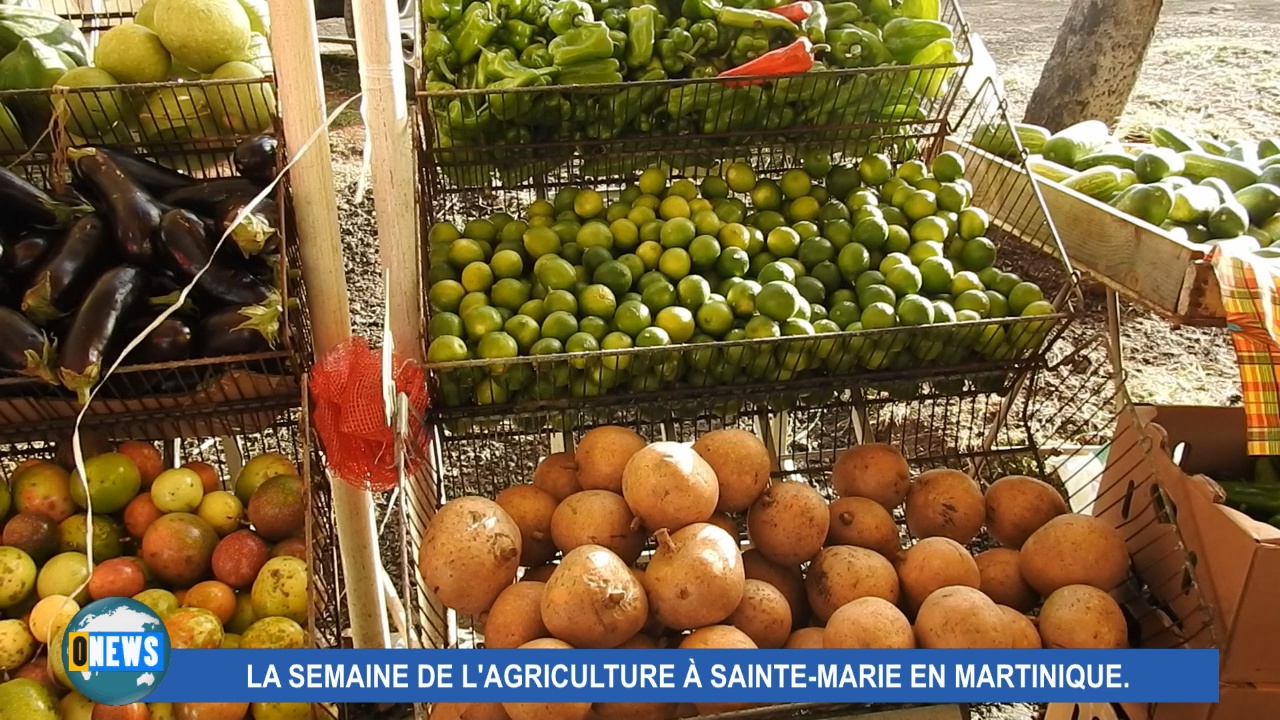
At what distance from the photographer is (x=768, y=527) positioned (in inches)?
64.2

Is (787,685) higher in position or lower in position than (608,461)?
lower

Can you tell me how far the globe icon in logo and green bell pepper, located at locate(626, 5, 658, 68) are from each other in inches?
59.7

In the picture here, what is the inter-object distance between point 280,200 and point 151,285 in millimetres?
285

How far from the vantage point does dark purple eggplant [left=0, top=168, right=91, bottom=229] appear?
5.13 ft

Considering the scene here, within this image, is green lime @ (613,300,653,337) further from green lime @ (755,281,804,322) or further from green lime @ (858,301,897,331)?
green lime @ (858,301,897,331)

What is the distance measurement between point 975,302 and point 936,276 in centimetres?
12

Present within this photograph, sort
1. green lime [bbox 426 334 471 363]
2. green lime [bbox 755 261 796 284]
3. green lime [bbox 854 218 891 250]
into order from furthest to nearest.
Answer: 1. green lime [bbox 854 218 891 250]
2. green lime [bbox 755 261 796 284]
3. green lime [bbox 426 334 471 363]

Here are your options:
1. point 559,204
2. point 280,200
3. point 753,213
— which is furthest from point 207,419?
point 753,213

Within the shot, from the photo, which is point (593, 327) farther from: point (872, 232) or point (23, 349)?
point (23, 349)

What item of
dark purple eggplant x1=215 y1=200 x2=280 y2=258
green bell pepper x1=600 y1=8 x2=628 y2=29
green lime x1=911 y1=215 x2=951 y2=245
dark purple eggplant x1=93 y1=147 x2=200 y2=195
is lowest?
green lime x1=911 y1=215 x2=951 y2=245

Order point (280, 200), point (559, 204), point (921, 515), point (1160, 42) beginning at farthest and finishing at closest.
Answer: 1. point (1160, 42)
2. point (559, 204)
3. point (921, 515)
4. point (280, 200)

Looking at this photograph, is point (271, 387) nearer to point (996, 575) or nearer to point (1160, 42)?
point (996, 575)

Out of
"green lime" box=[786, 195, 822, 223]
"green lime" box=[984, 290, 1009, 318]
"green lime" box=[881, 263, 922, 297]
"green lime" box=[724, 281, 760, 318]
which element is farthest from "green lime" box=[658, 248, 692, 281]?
"green lime" box=[984, 290, 1009, 318]

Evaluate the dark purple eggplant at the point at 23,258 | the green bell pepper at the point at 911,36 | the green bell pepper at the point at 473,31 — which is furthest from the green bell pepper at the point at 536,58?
the dark purple eggplant at the point at 23,258
